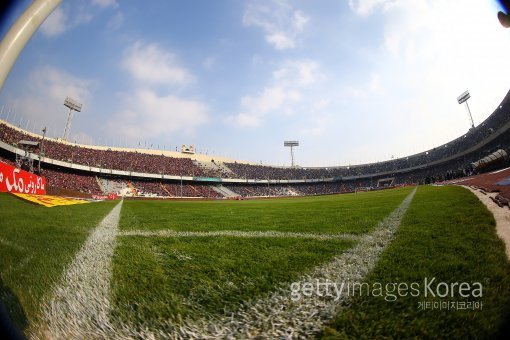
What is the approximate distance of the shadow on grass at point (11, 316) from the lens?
113 cm

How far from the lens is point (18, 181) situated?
45.1 ft

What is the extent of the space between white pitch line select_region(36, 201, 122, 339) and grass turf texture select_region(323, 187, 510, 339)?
51.2 inches

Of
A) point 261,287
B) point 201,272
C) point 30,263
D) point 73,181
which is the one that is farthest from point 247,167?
point 261,287

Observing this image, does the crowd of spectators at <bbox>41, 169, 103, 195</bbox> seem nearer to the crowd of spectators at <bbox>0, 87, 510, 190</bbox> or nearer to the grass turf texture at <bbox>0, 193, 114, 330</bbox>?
the crowd of spectators at <bbox>0, 87, 510, 190</bbox>

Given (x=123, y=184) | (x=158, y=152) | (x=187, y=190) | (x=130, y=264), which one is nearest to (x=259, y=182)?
(x=187, y=190)

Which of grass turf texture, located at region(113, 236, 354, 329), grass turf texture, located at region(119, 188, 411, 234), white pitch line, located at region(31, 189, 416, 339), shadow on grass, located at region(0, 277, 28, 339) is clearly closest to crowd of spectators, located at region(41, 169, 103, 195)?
grass turf texture, located at region(119, 188, 411, 234)

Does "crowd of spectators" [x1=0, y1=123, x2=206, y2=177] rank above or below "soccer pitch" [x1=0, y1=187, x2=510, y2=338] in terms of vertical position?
above

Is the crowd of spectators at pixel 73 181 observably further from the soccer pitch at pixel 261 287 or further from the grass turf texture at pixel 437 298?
the grass turf texture at pixel 437 298

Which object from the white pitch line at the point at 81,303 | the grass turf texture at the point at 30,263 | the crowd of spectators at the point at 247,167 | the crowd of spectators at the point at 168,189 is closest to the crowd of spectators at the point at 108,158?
the crowd of spectators at the point at 247,167

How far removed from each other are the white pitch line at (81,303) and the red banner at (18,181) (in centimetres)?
1443

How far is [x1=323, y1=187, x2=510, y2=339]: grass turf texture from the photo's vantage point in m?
1.04

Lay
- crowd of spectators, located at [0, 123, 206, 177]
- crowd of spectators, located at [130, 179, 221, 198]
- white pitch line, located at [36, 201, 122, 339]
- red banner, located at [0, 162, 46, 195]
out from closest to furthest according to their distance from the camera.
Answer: white pitch line, located at [36, 201, 122, 339] → red banner, located at [0, 162, 46, 195] → crowd of spectators, located at [0, 123, 206, 177] → crowd of spectators, located at [130, 179, 221, 198]

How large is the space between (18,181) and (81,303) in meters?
17.4

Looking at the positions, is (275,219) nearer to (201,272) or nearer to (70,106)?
(201,272)
